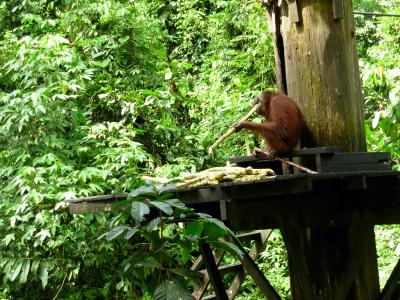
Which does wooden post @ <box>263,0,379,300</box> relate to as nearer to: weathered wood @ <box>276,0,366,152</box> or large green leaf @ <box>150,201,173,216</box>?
weathered wood @ <box>276,0,366,152</box>

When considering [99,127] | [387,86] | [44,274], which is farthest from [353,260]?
[99,127]

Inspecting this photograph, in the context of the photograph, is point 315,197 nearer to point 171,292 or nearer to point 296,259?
point 296,259

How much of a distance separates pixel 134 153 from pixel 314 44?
2.72 meters

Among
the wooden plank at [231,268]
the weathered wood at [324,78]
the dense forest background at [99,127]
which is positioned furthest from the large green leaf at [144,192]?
the wooden plank at [231,268]

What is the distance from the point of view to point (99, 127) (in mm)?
6598

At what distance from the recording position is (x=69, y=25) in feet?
26.1

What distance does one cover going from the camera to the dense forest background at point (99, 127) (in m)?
6.05

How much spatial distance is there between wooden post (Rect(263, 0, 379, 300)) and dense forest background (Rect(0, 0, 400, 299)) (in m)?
0.94

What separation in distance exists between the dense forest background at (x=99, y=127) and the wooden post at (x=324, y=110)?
943 millimetres

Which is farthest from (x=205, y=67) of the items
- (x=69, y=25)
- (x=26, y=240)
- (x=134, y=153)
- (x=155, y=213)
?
(x=155, y=213)

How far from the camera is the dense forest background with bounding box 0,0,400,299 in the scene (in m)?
6.05

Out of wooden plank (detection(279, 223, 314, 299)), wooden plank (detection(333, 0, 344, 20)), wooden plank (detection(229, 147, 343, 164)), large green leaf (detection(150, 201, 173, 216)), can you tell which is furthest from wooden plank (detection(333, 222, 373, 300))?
large green leaf (detection(150, 201, 173, 216))

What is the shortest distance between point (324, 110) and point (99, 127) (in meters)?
3.07

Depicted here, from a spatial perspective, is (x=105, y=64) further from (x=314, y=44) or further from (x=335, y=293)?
(x=335, y=293)
